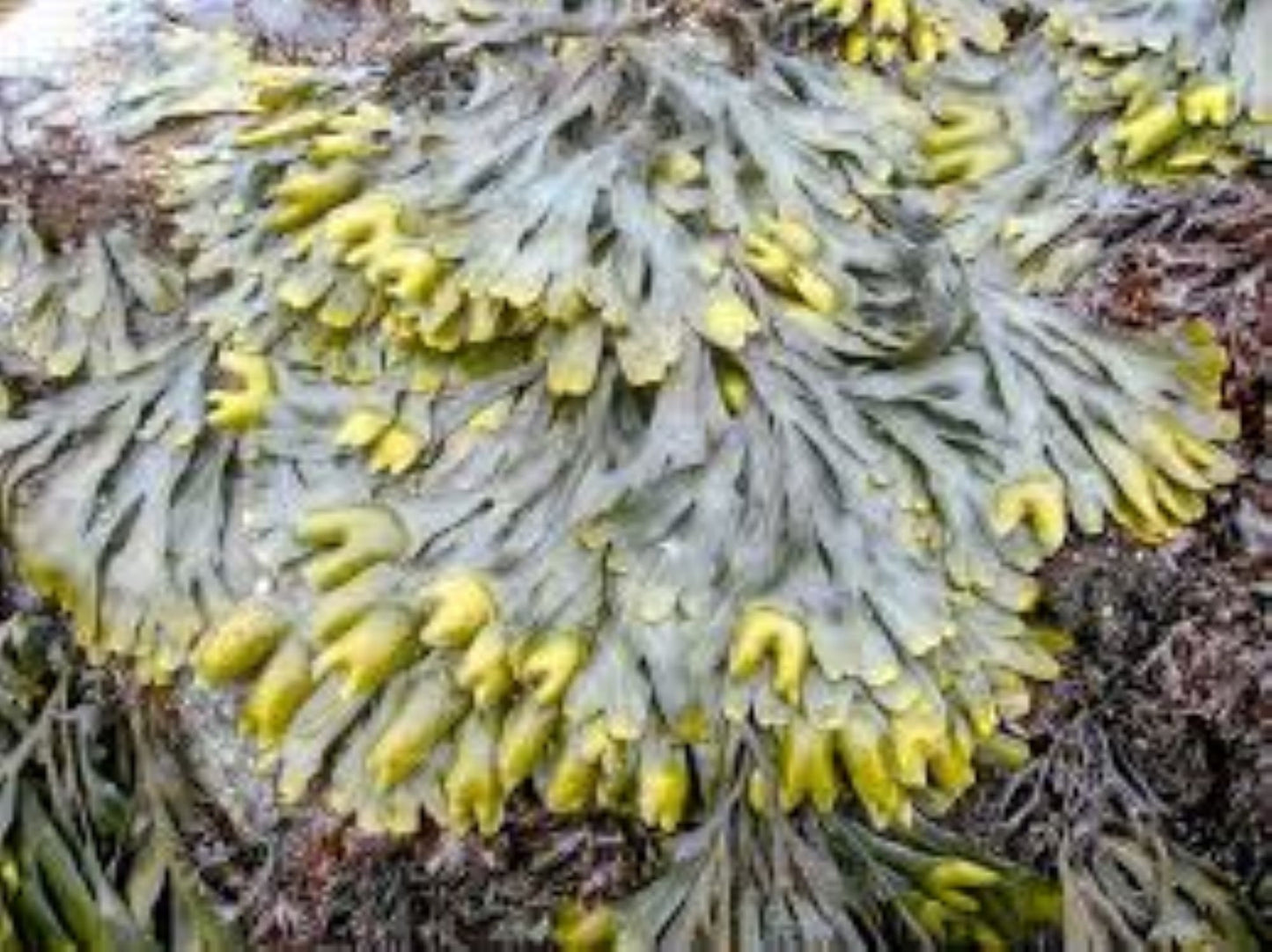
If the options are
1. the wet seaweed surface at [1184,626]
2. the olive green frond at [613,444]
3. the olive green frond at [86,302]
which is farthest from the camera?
the olive green frond at [86,302]

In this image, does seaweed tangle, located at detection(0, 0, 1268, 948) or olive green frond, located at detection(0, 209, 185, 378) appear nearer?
seaweed tangle, located at detection(0, 0, 1268, 948)

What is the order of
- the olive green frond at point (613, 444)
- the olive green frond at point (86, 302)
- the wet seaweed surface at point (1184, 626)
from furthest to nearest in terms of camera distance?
the olive green frond at point (86, 302) → the wet seaweed surface at point (1184, 626) → the olive green frond at point (613, 444)

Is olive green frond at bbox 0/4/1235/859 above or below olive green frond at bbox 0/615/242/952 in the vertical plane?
above

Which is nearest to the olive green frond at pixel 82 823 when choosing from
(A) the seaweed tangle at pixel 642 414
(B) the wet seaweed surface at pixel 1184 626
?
(A) the seaweed tangle at pixel 642 414

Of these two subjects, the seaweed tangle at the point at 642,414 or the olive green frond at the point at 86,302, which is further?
the olive green frond at the point at 86,302

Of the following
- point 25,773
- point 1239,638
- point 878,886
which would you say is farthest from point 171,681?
point 1239,638

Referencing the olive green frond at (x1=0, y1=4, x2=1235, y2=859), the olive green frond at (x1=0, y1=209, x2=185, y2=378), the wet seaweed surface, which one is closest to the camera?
the olive green frond at (x1=0, y1=4, x2=1235, y2=859)

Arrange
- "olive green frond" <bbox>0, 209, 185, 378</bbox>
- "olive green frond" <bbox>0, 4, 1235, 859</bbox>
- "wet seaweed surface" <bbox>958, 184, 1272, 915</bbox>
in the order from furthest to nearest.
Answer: "olive green frond" <bbox>0, 209, 185, 378</bbox> → "wet seaweed surface" <bbox>958, 184, 1272, 915</bbox> → "olive green frond" <bbox>0, 4, 1235, 859</bbox>

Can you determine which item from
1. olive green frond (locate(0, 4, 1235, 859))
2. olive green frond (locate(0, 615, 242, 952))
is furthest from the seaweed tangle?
olive green frond (locate(0, 615, 242, 952))

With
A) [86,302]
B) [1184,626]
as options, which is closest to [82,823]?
[86,302]

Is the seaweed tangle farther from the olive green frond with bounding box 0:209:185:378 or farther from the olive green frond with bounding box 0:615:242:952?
the olive green frond with bounding box 0:615:242:952

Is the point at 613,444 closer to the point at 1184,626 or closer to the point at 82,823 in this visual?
the point at 1184,626

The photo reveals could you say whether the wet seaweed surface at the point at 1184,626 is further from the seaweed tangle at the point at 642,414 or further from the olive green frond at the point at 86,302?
the olive green frond at the point at 86,302

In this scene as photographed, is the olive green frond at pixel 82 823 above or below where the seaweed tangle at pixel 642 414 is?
below
